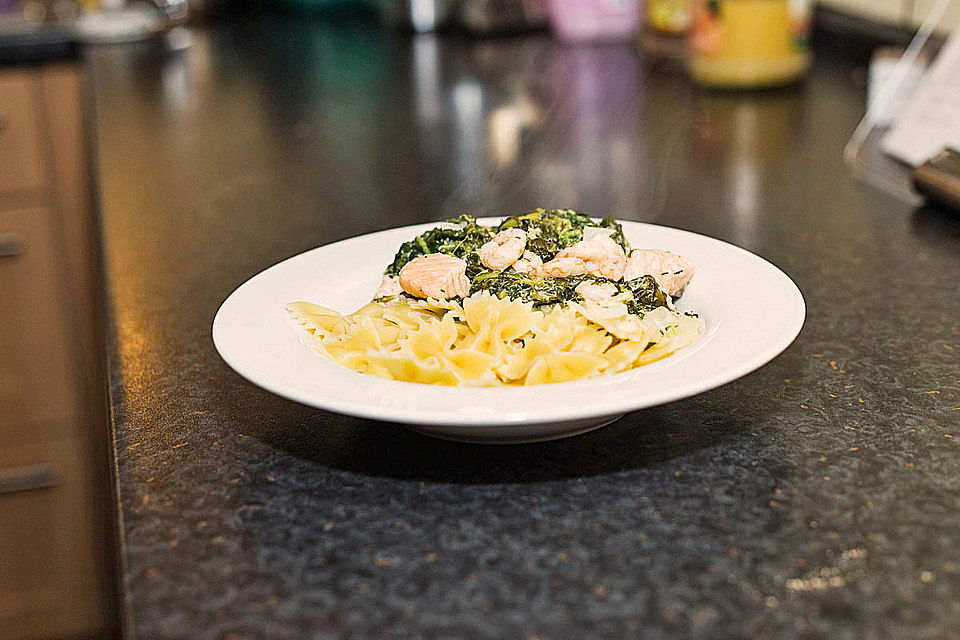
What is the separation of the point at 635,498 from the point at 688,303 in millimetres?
149

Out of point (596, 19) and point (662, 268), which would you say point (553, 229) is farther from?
point (596, 19)

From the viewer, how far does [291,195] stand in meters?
1.18

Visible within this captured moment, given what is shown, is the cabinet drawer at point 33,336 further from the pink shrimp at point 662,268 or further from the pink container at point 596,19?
the pink shrimp at point 662,268

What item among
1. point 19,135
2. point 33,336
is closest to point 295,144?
point 33,336

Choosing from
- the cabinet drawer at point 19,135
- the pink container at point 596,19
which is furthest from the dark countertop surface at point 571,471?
the pink container at point 596,19

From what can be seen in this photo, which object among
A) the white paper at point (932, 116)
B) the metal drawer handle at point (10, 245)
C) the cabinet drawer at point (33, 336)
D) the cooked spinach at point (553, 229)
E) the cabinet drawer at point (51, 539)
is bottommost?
the cabinet drawer at point (51, 539)

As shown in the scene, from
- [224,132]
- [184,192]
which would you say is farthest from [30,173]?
[184,192]

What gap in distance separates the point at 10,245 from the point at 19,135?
0.23 meters

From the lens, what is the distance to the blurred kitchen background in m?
1.12

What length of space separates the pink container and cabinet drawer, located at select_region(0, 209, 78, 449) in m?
1.07

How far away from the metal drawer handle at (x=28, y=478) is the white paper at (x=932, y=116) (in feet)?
4.39

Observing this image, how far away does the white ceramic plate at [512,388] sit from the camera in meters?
0.47

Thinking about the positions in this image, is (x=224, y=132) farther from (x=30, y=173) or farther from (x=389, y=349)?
(x=389, y=349)

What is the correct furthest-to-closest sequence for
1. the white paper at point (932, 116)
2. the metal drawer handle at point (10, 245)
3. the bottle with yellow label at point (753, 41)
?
the metal drawer handle at point (10, 245) < the bottle with yellow label at point (753, 41) < the white paper at point (932, 116)
